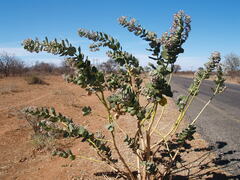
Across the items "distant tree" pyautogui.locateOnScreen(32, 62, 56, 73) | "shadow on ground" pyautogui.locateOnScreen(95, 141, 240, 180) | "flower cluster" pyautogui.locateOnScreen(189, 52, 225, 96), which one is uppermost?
"distant tree" pyautogui.locateOnScreen(32, 62, 56, 73)

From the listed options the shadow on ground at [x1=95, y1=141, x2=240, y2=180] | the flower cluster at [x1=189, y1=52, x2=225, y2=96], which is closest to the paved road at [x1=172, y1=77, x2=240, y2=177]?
the shadow on ground at [x1=95, y1=141, x2=240, y2=180]

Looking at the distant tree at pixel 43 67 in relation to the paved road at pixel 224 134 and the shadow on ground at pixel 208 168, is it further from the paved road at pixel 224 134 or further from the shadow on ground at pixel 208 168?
the shadow on ground at pixel 208 168

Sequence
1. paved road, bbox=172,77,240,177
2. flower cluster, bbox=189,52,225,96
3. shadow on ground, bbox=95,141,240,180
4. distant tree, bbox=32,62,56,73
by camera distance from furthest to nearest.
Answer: distant tree, bbox=32,62,56,73 < paved road, bbox=172,77,240,177 < shadow on ground, bbox=95,141,240,180 < flower cluster, bbox=189,52,225,96

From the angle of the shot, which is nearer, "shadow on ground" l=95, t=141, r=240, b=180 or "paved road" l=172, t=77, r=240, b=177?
"shadow on ground" l=95, t=141, r=240, b=180

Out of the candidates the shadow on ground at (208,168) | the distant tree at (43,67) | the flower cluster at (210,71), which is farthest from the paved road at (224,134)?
the distant tree at (43,67)

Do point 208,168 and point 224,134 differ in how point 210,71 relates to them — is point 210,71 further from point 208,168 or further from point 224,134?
point 224,134

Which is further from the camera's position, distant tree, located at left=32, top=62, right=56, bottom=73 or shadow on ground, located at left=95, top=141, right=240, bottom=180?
distant tree, located at left=32, top=62, right=56, bottom=73

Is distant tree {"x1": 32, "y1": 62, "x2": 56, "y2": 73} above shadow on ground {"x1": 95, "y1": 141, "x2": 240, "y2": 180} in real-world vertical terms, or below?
above

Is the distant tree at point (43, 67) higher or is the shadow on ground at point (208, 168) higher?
the distant tree at point (43, 67)

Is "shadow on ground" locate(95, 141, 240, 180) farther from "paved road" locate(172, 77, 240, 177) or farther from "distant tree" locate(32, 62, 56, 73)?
"distant tree" locate(32, 62, 56, 73)

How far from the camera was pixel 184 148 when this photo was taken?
12.2 feet

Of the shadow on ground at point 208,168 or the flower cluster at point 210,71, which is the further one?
the shadow on ground at point 208,168

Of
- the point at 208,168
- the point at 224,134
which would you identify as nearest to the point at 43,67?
the point at 224,134

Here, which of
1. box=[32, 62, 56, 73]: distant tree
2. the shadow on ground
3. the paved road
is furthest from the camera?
box=[32, 62, 56, 73]: distant tree
